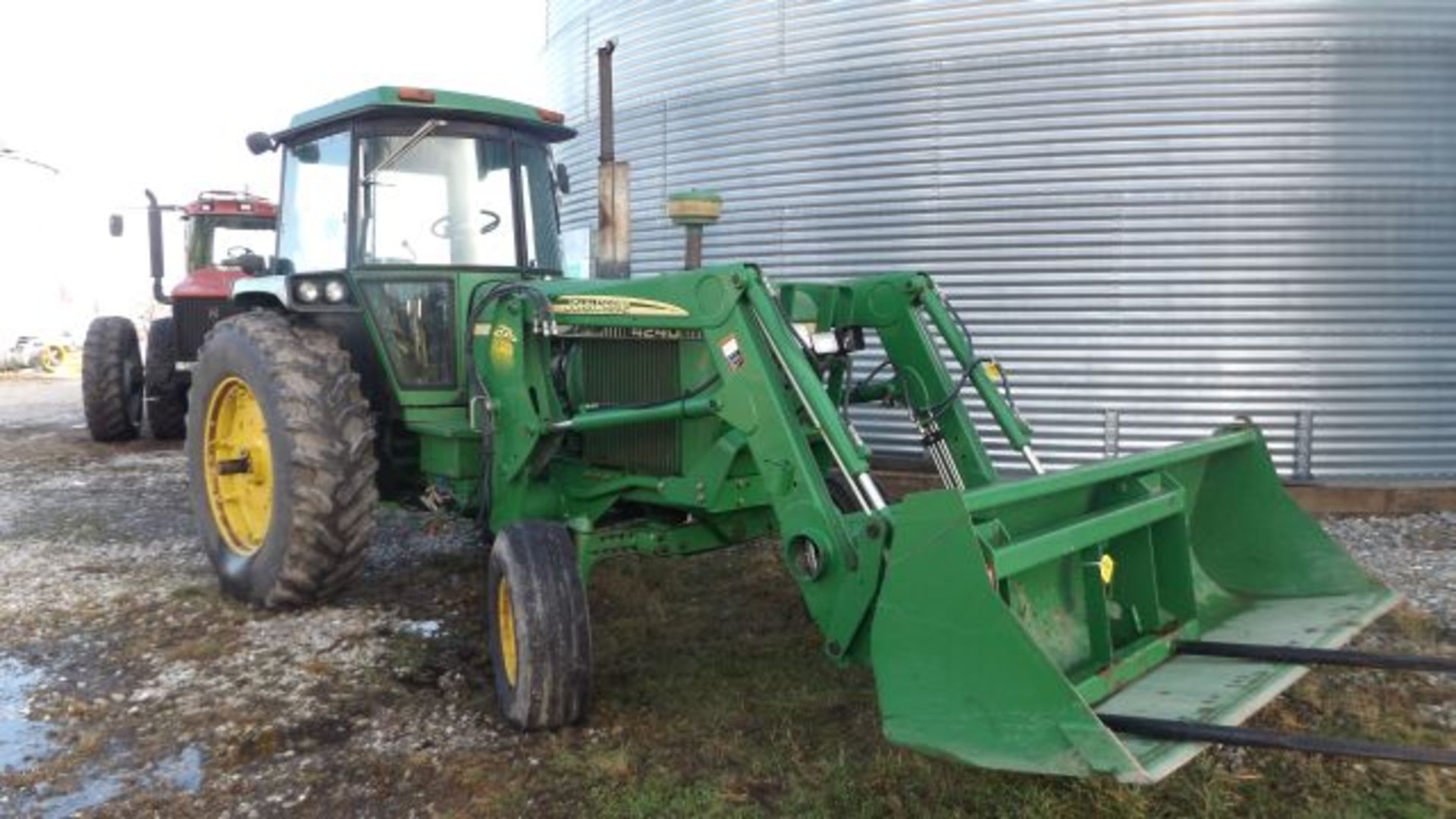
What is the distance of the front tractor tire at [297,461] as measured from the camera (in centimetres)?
505

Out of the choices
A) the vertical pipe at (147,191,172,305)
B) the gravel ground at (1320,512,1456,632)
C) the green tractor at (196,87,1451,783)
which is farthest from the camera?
the vertical pipe at (147,191,172,305)

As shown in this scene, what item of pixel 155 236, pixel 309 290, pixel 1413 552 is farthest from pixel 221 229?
Result: pixel 1413 552

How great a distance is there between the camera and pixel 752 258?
30.0 ft

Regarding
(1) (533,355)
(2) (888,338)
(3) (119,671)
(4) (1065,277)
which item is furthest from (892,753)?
(4) (1065,277)

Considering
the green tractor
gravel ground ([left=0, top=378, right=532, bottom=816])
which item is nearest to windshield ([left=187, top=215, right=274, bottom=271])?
gravel ground ([left=0, top=378, right=532, bottom=816])

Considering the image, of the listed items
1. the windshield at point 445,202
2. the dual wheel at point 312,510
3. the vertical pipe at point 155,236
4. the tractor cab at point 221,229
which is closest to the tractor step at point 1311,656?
the dual wheel at point 312,510

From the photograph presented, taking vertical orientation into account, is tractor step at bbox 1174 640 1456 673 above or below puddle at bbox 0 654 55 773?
above

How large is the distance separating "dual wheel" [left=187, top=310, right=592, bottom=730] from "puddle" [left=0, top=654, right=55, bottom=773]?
1001mm

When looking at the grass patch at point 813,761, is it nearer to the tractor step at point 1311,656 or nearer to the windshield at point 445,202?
the tractor step at point 1311,656

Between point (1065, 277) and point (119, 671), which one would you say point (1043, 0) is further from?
point (119, 671)

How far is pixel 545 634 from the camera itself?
3.97 meters

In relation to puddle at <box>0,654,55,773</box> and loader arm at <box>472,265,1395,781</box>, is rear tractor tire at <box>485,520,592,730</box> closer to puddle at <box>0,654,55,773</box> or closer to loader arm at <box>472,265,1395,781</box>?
loader arm at <box>472,265,1395,781</box>

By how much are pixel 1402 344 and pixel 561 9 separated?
26.7 feet

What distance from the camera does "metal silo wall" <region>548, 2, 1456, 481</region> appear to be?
754 centimetres
